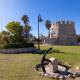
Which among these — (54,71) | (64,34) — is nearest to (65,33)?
(64,34)

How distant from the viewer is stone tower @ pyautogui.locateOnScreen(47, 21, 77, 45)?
6719cm

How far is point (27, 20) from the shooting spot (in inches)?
3292

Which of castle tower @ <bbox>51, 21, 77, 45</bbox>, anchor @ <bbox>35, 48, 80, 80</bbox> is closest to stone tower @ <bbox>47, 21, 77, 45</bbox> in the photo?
castle tower @ <bbox>51, 21, 77, 45</bbox>

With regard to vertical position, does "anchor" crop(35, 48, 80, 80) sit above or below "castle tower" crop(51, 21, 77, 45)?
below

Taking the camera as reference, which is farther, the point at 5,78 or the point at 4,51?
the point at 4,51

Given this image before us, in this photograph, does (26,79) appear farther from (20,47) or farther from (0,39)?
(0,39)

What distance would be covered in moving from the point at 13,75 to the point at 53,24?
61973 mm

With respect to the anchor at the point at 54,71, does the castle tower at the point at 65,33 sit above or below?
above

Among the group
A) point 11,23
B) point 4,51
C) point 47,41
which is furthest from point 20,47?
point 47,41

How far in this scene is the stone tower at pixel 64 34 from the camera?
67.2m

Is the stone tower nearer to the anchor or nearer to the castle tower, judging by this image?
the castle tower

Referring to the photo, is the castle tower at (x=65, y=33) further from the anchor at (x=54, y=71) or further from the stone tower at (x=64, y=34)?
the anchor at (x=54, y=71)

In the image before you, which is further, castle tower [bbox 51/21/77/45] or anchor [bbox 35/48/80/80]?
castle tower [bbox 51/21/77/45]

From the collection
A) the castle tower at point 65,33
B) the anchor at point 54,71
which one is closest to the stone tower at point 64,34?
the castle tower at point 65,33
